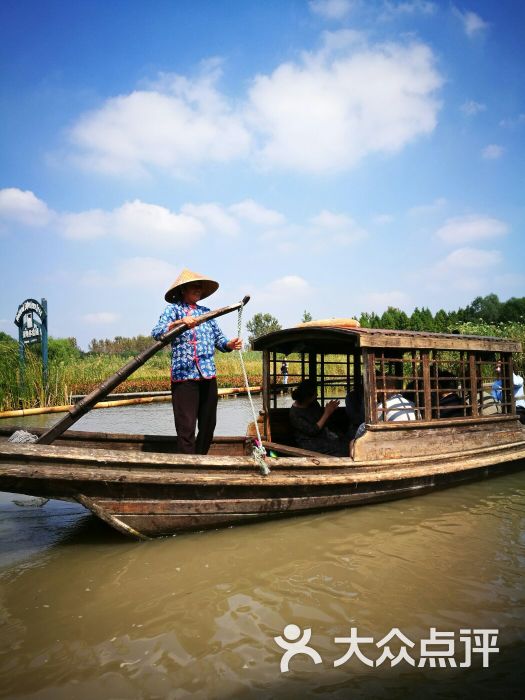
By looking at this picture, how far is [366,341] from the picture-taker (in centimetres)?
454

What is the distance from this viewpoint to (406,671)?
89.3 inches

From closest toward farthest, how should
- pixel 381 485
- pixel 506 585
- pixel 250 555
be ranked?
1. pixel 506 585
2. pixel 250 555
3. pixel 381 485

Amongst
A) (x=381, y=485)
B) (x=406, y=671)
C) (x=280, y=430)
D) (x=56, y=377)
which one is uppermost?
(x=56, y=377)

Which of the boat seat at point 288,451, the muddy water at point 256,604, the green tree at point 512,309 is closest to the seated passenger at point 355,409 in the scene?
the boat seat at point 288,451

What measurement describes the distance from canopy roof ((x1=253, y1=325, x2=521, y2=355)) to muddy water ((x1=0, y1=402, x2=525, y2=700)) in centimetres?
172

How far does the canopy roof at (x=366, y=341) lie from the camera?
15.2 feet

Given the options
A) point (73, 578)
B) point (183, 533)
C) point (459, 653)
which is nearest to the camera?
point (459, 653)

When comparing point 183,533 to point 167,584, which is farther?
point 183,533

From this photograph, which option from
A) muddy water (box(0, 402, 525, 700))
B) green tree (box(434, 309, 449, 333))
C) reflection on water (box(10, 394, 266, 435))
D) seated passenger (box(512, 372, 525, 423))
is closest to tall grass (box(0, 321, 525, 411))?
reflection on water (box(10, 394, 266, 435))

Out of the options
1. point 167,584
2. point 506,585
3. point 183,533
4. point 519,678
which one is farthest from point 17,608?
point 506,585

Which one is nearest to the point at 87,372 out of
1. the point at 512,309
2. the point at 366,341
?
the point at 366,341

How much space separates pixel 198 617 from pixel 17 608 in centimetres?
113

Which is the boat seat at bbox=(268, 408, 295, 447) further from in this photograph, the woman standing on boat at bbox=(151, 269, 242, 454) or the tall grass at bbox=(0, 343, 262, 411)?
the tall grass at bbox=(0, 343, 262, 411)

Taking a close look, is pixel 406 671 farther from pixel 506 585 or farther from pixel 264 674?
pixel 506 585
